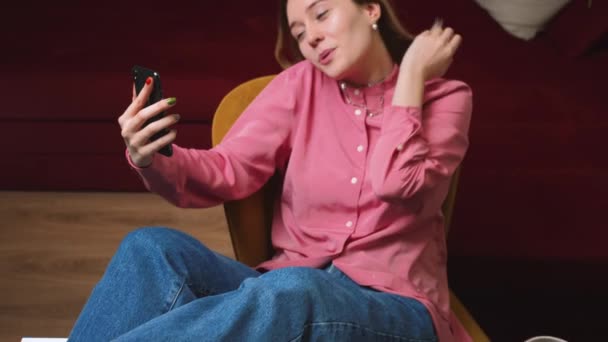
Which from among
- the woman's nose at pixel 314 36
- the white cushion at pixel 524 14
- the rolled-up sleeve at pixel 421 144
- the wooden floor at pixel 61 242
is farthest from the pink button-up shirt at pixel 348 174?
the white cushion at pixel 524 14

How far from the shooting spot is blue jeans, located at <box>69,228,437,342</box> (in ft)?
Answer: 3.21

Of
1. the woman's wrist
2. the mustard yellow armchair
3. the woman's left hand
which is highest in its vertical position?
the woman's left hand

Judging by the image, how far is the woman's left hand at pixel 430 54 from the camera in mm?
1195

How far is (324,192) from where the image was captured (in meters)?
1.25

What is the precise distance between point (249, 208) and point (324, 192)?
0.16 m

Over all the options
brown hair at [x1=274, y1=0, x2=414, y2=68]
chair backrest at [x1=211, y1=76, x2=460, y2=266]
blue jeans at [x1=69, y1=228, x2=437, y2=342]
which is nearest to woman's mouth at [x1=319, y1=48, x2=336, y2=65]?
brown hair at [x1=274, y1=0, x2=414, y2=68]

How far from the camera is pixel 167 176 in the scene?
1143 millimetres

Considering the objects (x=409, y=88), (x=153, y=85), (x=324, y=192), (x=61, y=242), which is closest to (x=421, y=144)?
(x=409, y=88)

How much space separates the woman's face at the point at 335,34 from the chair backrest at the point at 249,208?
21 centimetres

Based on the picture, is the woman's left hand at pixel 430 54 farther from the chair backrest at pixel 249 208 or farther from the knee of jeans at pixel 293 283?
the knee of jeans at pixel 293 283

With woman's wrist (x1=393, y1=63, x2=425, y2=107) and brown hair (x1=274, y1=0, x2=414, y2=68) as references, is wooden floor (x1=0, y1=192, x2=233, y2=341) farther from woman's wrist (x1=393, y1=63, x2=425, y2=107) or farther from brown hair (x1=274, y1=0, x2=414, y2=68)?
woman's wrist (x1=393, y1=63, x2=425, y2=107)

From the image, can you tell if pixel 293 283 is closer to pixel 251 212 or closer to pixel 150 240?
pixel 150 240

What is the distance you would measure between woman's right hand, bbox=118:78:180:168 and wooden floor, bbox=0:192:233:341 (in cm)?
90

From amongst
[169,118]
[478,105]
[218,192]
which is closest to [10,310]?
[218,192]
